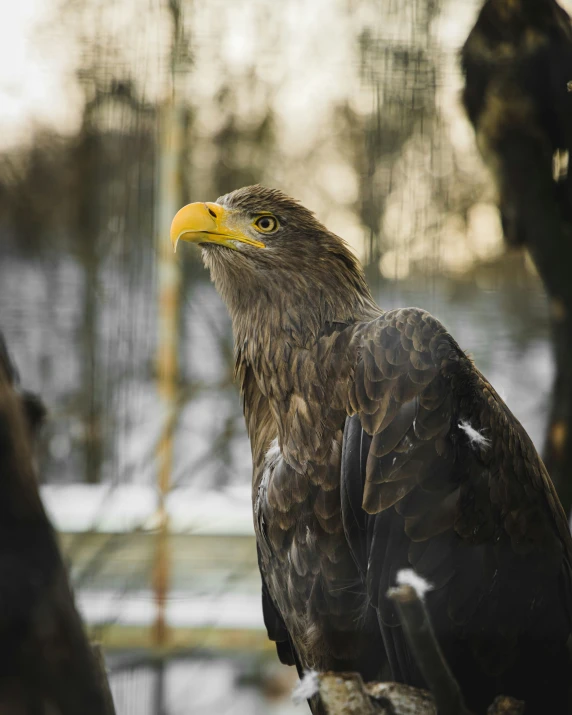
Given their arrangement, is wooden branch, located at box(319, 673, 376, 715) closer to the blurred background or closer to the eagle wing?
the eagle wing

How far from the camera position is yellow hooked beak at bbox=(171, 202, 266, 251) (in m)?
1.44

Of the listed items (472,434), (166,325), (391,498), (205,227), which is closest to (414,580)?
(391,498)

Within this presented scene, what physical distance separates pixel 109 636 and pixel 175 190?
131cm

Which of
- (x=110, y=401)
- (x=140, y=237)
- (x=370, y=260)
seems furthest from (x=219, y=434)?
(x=370, y=260)

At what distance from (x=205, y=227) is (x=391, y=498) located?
2.19ft

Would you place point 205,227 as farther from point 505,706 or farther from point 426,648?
point 505,706

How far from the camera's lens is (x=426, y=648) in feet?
2.90

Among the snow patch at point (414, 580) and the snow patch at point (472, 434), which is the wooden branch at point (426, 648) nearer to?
the snow patch at point (414, 580)

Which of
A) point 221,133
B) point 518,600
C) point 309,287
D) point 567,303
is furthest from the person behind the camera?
point 221,133

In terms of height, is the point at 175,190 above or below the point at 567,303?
above

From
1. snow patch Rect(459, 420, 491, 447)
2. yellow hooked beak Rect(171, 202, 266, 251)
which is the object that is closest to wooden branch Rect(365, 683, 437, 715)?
snow patch Rect(459, 420, 491, 447)

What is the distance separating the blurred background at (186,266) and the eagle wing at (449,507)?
0.91ft

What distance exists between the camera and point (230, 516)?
238 centimetres

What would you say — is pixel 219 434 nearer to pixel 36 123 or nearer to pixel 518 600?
pixel 36 123
